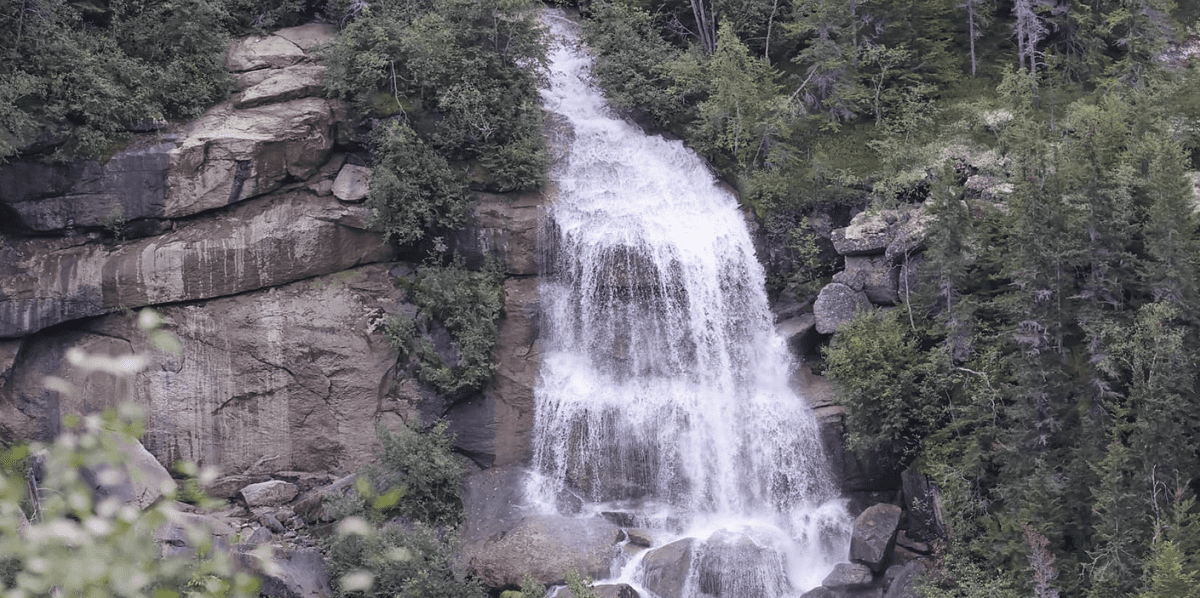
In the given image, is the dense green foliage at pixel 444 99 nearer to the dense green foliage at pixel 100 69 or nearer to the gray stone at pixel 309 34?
the gray stone at pixel 309 34

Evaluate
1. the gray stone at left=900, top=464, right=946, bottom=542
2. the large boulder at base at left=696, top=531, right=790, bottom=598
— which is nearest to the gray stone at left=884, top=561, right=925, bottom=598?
the gray stone at left=900, top=464, right=946, bottom=542

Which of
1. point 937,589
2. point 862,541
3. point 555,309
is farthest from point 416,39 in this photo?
point 937,589

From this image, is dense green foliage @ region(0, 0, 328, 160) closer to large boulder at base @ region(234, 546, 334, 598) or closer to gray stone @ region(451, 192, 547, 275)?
gray stone @ region(451, 192, 547, 275)

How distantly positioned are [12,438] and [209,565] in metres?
20.4

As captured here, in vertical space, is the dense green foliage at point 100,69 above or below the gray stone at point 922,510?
above

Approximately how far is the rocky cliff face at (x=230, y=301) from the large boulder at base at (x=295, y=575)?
3.14 m

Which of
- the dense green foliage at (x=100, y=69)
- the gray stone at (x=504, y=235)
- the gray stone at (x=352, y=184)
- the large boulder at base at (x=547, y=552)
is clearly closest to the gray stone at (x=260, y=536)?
the large boulder at base at (x=547, y=552)

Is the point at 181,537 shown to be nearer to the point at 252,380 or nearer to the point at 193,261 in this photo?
the point at 252,380

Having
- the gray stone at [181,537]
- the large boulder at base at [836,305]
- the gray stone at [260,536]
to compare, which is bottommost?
the gray stone at [260,536]

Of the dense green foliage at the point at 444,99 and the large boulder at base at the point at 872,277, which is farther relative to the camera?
the dense green foliage at the point at 444,99

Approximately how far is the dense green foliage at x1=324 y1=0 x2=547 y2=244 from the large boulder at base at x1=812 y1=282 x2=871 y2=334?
7.85 meters

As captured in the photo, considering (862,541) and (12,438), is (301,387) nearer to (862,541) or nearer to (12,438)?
(12,438)

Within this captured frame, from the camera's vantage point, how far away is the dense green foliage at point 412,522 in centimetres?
1858

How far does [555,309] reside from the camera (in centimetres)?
2402
